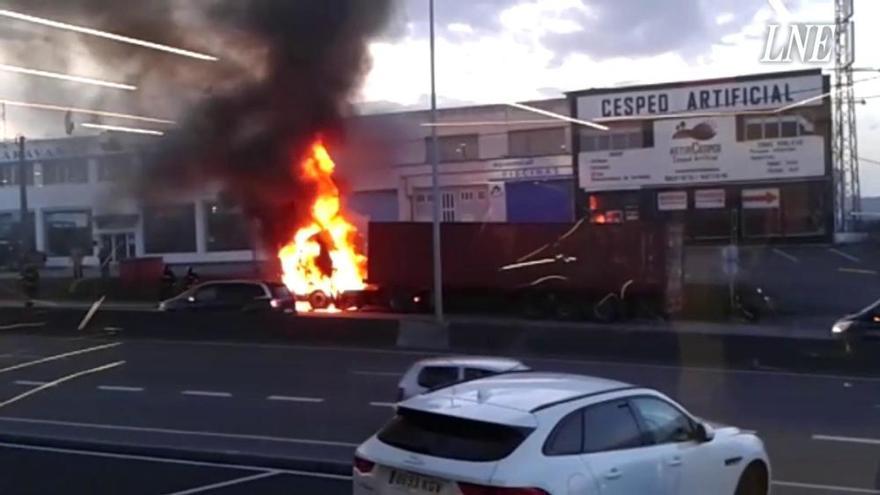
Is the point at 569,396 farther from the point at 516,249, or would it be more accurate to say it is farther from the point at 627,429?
the point at 516,249

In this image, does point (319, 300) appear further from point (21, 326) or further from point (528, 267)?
point (21, 326)

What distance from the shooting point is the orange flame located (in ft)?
122

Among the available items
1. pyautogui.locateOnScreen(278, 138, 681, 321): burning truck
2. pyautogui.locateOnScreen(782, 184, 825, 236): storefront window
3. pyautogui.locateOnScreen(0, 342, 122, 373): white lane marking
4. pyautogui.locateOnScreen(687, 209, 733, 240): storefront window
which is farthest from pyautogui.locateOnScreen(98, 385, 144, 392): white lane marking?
pyautogui.locateOnScreen(687, 209, 733, 240): storefront window

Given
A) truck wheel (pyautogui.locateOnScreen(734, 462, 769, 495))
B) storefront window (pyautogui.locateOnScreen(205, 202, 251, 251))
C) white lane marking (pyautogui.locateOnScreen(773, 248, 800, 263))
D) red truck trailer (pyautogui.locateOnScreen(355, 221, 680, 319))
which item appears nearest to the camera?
truck wheel (pyautogui.locateOnScreen(734, 462, 769, 495))

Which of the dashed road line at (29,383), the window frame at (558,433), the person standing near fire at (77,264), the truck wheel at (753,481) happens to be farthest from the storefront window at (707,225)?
the window frame at (558,433)

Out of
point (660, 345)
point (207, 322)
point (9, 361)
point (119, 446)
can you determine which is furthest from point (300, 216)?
point (119, 446)

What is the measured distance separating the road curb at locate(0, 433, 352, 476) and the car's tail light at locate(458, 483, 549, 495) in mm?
4659

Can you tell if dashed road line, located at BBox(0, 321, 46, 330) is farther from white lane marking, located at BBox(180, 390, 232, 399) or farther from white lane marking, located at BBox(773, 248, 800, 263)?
white lane marking, located at BBox(773, 248, 800, 263)

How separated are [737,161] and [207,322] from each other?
94.7 feet

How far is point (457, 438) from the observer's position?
21.9 ft

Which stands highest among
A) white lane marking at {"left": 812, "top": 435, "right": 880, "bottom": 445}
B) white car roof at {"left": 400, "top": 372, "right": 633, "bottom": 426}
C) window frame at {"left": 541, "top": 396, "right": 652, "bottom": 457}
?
white car roof at {"left": 400, "top": 372, "right": 633, "bottom": 426}

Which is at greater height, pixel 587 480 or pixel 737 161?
pixel 737 161

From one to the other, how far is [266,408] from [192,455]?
173 inches

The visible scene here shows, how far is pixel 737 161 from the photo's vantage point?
4956 centimetres
